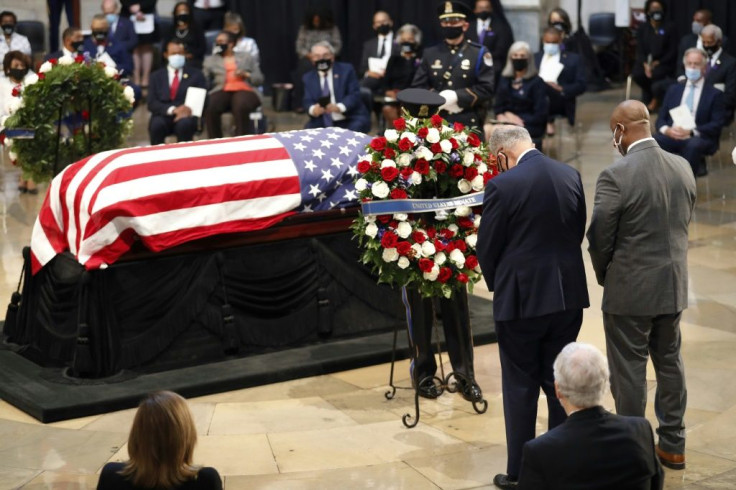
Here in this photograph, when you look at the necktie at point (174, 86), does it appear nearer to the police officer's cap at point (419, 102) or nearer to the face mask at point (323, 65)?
the face mask at point (323, 65)

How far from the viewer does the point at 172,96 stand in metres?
12.6

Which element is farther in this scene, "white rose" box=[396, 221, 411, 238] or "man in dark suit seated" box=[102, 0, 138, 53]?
"man in dark suit seated" box=[102, 0, 138, 53]

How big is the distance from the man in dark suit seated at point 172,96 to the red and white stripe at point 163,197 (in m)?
5.29

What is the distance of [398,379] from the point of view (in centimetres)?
674

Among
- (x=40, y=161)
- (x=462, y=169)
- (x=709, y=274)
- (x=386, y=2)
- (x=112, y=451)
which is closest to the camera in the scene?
(x=112, y=451)

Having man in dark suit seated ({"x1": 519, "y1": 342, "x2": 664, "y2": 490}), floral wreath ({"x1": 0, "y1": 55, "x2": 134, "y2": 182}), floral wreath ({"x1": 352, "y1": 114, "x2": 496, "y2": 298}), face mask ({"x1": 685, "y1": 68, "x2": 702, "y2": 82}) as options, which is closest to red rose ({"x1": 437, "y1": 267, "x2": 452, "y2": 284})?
floral wreath ({"x1": 352, "y1": 114, "x2": 496, "y2": 298})

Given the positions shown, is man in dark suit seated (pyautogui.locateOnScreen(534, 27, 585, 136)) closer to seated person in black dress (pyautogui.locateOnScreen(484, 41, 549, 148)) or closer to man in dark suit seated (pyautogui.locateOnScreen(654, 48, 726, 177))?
seated person in black dress (pyautogui.locateOnScreen(484, 41, 549, 148))

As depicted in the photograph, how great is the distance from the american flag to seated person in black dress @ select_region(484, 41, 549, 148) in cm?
499

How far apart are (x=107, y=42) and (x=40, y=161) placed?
18.3ft

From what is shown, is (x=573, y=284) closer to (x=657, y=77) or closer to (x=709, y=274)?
(x=709, y=274)

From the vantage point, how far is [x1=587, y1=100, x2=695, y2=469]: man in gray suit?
16.6 feet

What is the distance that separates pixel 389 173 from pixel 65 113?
414cm

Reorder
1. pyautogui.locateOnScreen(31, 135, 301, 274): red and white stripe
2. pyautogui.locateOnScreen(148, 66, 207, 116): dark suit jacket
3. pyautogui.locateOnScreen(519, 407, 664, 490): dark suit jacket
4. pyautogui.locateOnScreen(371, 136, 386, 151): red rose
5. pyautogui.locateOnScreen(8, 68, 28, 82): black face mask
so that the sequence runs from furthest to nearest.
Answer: pyautogui.locateOnScreen(148, 66, 207, 116): dark suit jacket
pyautogui.locateOnScreen(8, 68, 28, 82): black face mask
pyautogui.locateOnScreen(31, 135, 301, 274): red and white stripe
pyautogui.locateOnScreen(371, 136, 386, 151): red rose
pyautogui.locateOnScreen(519, 407, 664, 490): dark suit jacket

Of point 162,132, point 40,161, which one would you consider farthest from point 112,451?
point 162,132
